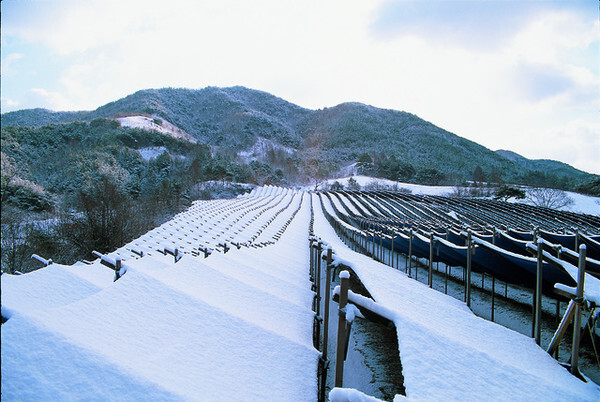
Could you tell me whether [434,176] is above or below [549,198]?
above

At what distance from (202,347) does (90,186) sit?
98.8 feet

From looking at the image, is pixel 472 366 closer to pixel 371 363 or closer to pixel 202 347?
pixel 202 347

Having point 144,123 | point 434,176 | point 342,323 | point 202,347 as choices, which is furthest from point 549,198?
point 144,123

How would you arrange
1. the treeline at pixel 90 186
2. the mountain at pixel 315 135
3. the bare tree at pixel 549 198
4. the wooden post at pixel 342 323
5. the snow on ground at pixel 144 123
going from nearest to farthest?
1. the wooden post at pixel 342 323
2. the treeline at pixel 90 186
3. the bare tree at pixel 549 198
4. the snow on ground at pixel 144 123
5. the mountain at pixel 315 135

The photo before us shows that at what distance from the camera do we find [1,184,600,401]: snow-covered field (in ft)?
5.27

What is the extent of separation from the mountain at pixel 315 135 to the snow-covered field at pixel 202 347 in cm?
6953

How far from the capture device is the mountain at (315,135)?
8794 cm

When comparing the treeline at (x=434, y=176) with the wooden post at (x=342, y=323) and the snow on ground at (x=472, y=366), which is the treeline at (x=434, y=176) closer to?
the snow on ground at (x=472, y=366)

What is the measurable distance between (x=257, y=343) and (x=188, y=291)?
0.75m

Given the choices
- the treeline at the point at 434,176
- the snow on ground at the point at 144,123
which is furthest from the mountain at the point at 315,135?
the snow on ground at the point at 144,123

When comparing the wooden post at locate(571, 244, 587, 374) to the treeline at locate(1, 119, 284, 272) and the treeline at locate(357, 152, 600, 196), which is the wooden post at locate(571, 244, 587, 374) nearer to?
the treeline at locate(1, 119, 284, 272)

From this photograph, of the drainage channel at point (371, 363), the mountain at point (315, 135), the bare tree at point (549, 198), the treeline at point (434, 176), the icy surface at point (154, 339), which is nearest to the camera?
the icy surface at point (154, 339)

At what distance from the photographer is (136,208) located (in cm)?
2684

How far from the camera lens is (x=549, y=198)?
36000mm
